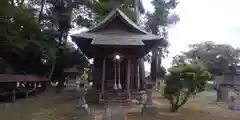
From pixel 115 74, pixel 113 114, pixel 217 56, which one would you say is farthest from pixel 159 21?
pixel 113 114

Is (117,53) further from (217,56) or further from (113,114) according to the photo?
(217,56)

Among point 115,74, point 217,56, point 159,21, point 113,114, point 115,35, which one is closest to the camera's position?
point 113,114

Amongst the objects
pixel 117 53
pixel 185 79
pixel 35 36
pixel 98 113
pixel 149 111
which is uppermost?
pixel 35 36

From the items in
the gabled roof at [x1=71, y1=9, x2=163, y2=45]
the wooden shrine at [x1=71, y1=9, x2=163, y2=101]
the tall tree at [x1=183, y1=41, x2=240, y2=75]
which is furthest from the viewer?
the tall tree at [x1=183, y1=41, x2=240, y2=75]

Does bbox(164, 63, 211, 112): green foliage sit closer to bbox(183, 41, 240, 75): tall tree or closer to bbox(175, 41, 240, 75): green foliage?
bbox(175, 41, 240, 75): green foliage

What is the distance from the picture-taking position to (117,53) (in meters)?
15.4

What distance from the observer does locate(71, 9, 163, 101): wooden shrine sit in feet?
49.9

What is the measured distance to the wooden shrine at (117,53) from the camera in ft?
49.9

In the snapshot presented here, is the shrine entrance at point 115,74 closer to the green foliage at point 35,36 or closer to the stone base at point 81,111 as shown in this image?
the stone base at point 81,111

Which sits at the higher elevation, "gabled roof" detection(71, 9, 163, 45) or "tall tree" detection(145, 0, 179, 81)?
"tall tree" detection(145, 0, 179, 81)

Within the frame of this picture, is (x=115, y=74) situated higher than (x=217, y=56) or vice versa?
(x=217, y=56)

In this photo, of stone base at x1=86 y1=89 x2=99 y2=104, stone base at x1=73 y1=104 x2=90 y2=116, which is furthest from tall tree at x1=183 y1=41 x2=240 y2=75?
stone base at x1=73 y1=104 x2=90 y2=116

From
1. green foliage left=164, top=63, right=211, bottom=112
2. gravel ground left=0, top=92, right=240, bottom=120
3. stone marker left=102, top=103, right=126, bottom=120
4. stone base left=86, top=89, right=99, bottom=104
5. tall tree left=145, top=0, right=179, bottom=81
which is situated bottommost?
gravel ground left=0, top=92, right=240, bottom=120

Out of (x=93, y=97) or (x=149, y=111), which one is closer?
(x=149, y=111)
